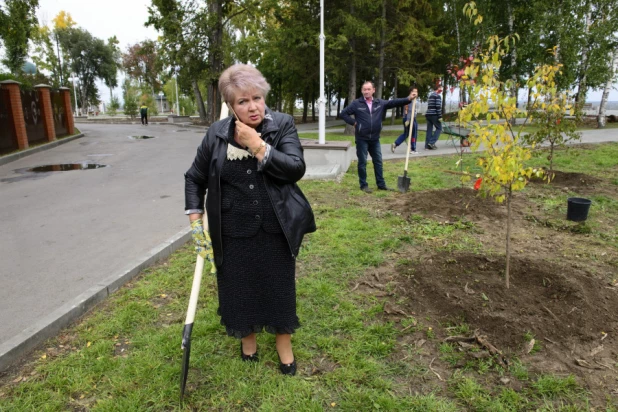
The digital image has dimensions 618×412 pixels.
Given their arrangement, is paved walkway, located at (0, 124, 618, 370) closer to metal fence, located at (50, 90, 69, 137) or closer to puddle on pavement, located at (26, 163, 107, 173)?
puddle on pavement, located at (26, 163, 107, 173)

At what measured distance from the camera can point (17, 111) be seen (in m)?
13.9

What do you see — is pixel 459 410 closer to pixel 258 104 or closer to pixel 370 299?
pixel 370 299

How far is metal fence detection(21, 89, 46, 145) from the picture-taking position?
15150 mm

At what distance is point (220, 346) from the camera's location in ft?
9.70

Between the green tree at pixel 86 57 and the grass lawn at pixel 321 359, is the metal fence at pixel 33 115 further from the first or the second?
the green tree at pixel 86 57

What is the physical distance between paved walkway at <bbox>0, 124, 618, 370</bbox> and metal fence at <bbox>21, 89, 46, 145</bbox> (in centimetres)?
515

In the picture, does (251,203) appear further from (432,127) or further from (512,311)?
(432,127)

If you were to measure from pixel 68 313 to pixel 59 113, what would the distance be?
18835mm

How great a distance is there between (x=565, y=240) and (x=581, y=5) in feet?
60.7

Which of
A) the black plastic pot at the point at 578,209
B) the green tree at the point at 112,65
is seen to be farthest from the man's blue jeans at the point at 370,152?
the green tree at the point at 112,65

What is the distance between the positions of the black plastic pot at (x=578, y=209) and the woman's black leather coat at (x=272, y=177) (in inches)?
177

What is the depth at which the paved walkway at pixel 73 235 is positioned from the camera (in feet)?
11.4

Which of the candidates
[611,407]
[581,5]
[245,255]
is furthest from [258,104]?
[581,5]

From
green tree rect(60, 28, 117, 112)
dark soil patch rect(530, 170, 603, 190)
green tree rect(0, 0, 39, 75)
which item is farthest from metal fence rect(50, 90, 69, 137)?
green tree rect(60, 28, 117, 112)
